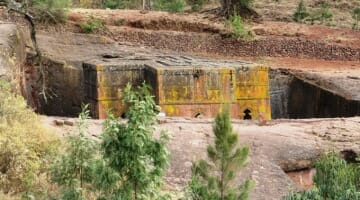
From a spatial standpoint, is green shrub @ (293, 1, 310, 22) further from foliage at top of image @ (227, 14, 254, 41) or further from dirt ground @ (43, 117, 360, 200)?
dirt ground @ (43, 117, 360, 200)

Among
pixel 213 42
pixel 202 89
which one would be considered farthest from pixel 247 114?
pixel 213 42

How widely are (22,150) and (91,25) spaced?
52.9 ft

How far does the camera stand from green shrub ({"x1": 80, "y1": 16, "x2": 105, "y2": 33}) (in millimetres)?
25375

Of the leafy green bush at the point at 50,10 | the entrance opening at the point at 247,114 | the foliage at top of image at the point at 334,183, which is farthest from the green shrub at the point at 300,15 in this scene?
the foliage at top of image at the point at 334,183

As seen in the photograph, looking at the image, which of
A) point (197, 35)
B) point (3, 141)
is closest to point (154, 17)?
point (197, 35)

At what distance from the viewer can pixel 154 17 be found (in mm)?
26422

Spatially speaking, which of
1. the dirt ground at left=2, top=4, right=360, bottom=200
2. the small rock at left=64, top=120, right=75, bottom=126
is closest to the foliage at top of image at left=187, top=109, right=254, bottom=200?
the small rock at left=64, top=120, right=75, bottom=126

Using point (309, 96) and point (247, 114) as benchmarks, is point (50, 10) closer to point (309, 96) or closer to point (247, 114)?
point (247, 114)

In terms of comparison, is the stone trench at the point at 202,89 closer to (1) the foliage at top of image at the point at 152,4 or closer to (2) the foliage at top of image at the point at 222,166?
(2) the foliage at top of image at the point at 222,166

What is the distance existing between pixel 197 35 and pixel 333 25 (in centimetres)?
579

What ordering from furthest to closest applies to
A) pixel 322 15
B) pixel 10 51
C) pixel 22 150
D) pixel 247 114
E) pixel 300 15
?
1. pixel 322 15
2. pixel 300 15
3. pixel 247 114
4. pixel 10 51
5. pixel 22 150

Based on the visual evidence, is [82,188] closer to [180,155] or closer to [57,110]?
[180,155]

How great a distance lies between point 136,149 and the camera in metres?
7.30

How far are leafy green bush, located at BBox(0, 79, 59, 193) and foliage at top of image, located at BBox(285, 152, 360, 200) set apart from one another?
324 cm
